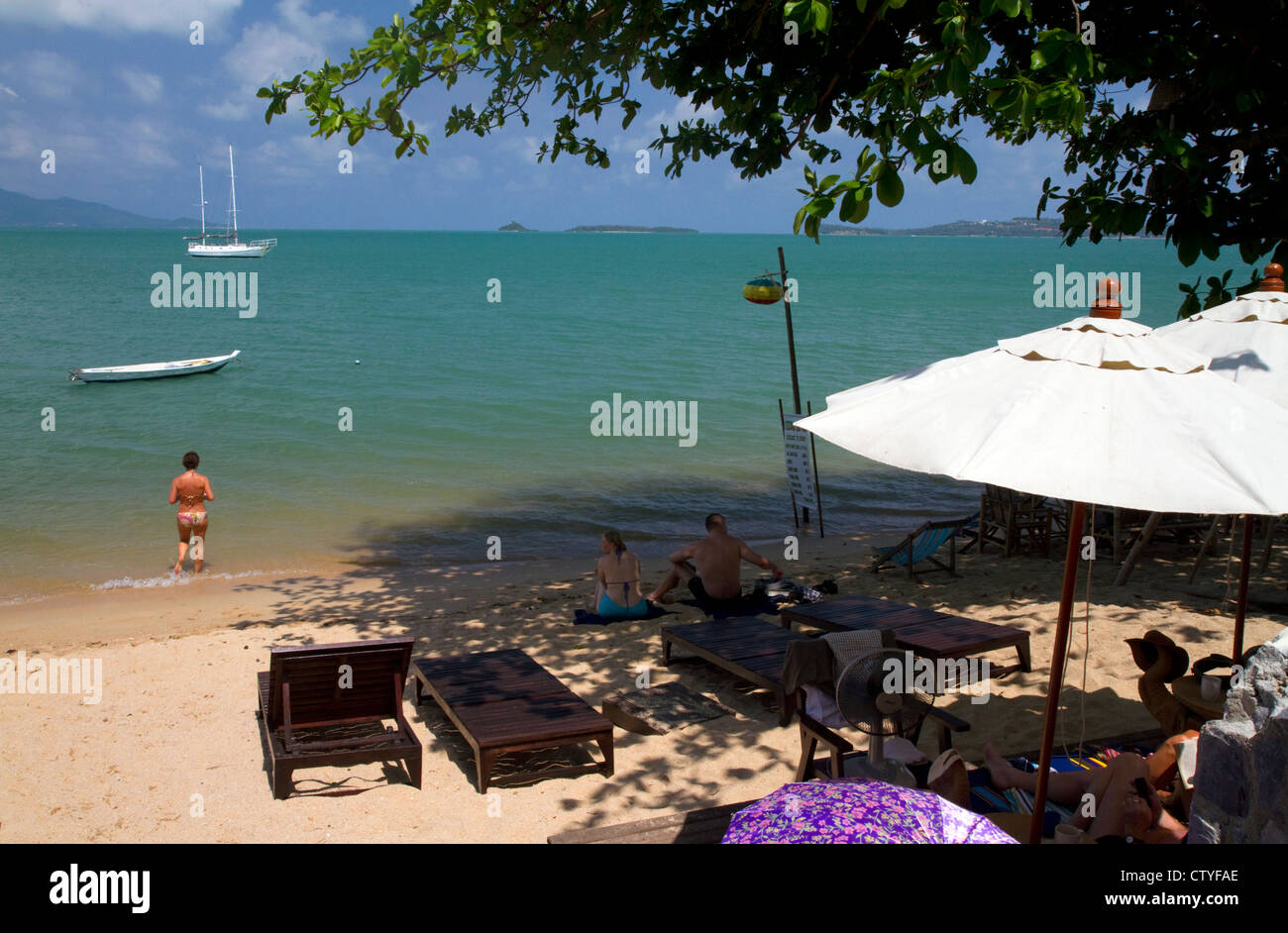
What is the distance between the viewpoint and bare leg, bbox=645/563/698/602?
32.2 feet

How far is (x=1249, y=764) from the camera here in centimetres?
282

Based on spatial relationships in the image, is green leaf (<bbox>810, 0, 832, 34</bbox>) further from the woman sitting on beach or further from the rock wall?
the woman sitting on beach

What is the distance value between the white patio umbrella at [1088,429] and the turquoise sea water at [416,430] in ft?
32.3

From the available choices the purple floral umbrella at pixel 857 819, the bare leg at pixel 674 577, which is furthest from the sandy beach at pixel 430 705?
the purple floral umbrella at pixel 857 819

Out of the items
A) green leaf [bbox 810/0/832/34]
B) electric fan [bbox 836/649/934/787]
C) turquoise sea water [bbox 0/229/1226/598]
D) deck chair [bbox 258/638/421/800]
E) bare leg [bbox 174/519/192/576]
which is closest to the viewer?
electric fan [bbox 836/649/934/787]

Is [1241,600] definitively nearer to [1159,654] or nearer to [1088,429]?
[1159,654]

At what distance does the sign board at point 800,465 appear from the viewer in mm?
12367

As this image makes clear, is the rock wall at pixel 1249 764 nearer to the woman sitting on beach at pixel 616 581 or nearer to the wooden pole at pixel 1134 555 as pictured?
the woman sitting on beach at pixel 616 581

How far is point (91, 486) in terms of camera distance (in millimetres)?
16766

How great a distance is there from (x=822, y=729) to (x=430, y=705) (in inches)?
133

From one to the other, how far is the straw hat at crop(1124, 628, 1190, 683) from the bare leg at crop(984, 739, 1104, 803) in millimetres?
959

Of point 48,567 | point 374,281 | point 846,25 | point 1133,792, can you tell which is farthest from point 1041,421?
point 374,281

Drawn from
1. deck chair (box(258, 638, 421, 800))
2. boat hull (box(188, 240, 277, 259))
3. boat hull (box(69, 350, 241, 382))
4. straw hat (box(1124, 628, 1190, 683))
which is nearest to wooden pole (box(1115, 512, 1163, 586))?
straw hat (box(1124, 628, 1190, 683))

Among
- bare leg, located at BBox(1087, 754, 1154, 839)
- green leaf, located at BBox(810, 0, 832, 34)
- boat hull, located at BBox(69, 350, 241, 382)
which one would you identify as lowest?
bare leg, located at BBox(1087, 754, 1154, 839)
